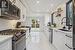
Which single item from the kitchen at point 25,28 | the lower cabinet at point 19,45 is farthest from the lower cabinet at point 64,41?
the lower cabinet at point 19,45

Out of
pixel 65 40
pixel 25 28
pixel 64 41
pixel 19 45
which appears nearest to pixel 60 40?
pixel 64 41

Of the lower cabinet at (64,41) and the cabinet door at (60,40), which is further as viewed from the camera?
the cabinet door at (60,40)

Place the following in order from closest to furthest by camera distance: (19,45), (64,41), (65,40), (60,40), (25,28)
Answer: (19,45) → (65,40) → (64,41) → (60,40) → (25,28)

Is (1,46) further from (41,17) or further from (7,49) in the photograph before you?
(41,17)

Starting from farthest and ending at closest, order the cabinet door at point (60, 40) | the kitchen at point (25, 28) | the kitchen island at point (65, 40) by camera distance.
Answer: the cabinet door at point (60, 40), the kitchen island at point (65, 40), the kitchen at point (25, 28)

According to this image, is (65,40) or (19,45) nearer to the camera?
(19,45)

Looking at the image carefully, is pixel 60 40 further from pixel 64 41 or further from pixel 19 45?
pixel 19 45

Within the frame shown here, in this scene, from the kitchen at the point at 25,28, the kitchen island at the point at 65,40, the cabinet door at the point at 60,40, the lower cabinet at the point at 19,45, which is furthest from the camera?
the cabinet door at the point at 60,40

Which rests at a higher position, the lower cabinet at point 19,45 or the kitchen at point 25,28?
the kitchen at point 25,28

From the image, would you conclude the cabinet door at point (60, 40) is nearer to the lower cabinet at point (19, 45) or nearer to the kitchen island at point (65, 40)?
the kitchen island at point (65, 40)

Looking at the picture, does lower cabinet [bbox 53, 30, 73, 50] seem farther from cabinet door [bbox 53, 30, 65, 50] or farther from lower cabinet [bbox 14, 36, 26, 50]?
lower cabinet [bbox 14, 36, 26, 50]

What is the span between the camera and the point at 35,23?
18.3m

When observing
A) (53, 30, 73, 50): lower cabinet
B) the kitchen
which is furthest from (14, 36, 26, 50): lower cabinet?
(53, 30, 73, 50): lower cabinet

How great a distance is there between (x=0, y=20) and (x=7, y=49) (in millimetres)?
Answer: 1872
